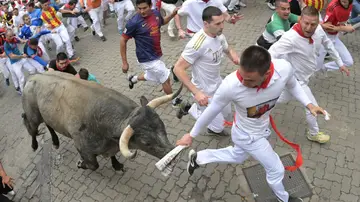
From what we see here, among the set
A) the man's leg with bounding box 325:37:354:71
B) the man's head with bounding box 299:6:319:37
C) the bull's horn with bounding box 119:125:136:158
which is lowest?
the man's leg with bounding box 325:37:354:71

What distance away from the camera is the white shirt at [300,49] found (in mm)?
5145

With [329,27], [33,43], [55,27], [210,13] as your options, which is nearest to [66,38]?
[55,27]

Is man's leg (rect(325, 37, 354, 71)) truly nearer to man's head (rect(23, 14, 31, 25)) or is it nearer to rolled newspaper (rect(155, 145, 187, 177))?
rolled newspaper (rect(155, 145, 187, 177))

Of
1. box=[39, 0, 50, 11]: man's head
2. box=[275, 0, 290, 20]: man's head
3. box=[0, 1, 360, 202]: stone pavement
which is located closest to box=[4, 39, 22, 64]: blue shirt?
box=[39, 0, 50, 11]: man's head

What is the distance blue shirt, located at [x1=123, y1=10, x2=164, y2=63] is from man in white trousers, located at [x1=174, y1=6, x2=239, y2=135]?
158 centimetres

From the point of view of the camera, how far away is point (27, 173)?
6.55 m

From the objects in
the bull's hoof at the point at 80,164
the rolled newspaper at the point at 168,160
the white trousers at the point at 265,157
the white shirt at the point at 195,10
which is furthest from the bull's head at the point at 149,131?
the white shirt at the point at 195,10

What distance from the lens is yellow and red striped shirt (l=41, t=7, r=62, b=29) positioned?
10529mm

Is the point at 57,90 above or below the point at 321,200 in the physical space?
above

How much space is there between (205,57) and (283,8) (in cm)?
186

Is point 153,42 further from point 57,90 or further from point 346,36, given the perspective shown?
point 346,36

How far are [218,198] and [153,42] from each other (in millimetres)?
3363

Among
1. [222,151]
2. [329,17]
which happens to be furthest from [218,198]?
[329,17]

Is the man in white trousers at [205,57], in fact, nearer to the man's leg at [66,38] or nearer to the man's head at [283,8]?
the man's head at [283,8]
